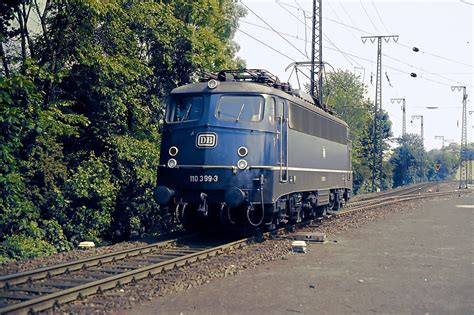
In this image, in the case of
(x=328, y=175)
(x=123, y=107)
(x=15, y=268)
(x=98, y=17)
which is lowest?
(x=15, y=268)

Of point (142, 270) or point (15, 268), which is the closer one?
point (142, 270)

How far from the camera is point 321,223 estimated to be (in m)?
19.0

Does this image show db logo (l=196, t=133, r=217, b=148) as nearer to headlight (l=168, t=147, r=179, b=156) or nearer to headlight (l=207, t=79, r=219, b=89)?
headlight (l=168, t=147, r=179, b=156)

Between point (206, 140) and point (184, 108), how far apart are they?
1.30m

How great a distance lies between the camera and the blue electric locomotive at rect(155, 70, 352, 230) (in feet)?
42.2

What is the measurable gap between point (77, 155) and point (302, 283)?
36.2ft

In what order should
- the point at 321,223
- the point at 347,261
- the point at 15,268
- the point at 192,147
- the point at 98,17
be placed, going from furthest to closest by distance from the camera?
the point at 321,223
the point at 98,17
the point at 192,147
the point at 347,261
the point at 15,268

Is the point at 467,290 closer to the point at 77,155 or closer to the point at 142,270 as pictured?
the point at 142,270

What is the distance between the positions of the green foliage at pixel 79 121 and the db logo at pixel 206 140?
4369 millimetres

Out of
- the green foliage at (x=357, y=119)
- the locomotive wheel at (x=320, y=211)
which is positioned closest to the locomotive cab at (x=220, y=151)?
the locomotive wheel at (x=320, y=211)

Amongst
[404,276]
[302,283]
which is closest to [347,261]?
[404,276]

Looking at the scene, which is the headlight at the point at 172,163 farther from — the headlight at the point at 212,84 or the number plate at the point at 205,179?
the headlight at the point at 212,84

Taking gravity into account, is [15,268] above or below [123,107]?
below

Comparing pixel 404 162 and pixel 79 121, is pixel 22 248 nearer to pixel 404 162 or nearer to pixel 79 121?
pixel 79 121
